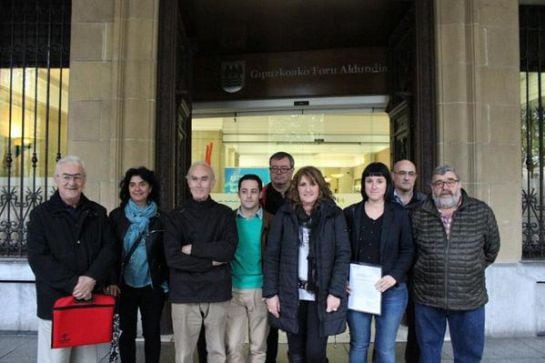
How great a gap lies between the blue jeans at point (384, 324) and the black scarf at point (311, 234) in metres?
0.43

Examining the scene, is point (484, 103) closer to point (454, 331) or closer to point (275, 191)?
point (275, 191)

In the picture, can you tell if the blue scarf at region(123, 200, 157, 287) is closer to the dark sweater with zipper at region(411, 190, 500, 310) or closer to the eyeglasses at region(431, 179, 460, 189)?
the dark sweater with zipper at region(411, 190, 500, 310)

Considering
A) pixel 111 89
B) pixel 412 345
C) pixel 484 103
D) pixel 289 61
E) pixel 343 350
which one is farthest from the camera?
pixel 289 61

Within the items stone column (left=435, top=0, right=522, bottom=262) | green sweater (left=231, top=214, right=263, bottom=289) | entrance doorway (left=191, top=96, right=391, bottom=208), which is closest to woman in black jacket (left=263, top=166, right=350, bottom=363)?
green sweater (left=231, top=214, right=263, bottom=289)

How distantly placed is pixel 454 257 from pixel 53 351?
9.38 ft

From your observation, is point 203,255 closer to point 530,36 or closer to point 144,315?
point 144,315

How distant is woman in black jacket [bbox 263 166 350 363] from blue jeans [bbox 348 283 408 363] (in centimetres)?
24

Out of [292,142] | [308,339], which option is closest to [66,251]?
[308,339]

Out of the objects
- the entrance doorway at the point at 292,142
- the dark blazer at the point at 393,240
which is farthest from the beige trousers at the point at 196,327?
the entrance doorway at the point at 292,142

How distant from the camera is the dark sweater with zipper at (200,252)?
3.66 m

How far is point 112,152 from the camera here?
18.9 ft

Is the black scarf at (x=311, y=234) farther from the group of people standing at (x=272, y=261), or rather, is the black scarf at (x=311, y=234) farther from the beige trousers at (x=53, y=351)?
the beige trousers at (x=53, y=351)

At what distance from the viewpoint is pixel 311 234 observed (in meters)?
3.59

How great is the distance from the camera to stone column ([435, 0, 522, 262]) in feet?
19.5
